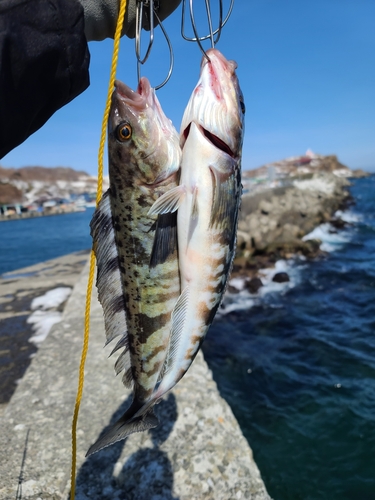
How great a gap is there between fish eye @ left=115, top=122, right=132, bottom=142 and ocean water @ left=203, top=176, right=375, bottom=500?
543 cm

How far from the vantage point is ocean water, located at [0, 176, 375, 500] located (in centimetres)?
556

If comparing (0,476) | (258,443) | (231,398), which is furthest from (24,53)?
(231,398)

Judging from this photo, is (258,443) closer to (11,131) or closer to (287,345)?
(287,345)

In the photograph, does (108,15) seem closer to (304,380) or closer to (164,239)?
(164,239)

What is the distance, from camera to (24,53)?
5.28ft

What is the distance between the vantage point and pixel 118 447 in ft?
11.4

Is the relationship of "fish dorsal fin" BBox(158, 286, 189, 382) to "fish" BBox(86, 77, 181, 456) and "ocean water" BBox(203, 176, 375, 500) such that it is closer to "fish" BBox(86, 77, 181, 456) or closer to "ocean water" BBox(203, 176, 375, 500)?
"fish" BBox(86, 77, 181, 456)

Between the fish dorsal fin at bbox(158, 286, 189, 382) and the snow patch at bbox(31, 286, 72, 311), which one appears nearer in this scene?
the fish dorsal fin at bbox(158, 286, 189, 382)

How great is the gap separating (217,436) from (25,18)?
12.3ft

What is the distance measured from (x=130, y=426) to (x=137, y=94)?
6.13 ft

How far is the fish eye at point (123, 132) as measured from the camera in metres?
1.92

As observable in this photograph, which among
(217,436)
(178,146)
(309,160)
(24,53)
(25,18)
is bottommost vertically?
(217,436)

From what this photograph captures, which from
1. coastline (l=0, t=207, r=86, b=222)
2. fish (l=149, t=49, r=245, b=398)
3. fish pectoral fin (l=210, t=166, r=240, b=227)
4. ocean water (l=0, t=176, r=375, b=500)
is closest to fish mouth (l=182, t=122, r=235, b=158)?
fish (l=149, t=49, r=245, b=398)

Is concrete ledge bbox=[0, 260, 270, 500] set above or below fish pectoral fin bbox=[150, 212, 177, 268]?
below
